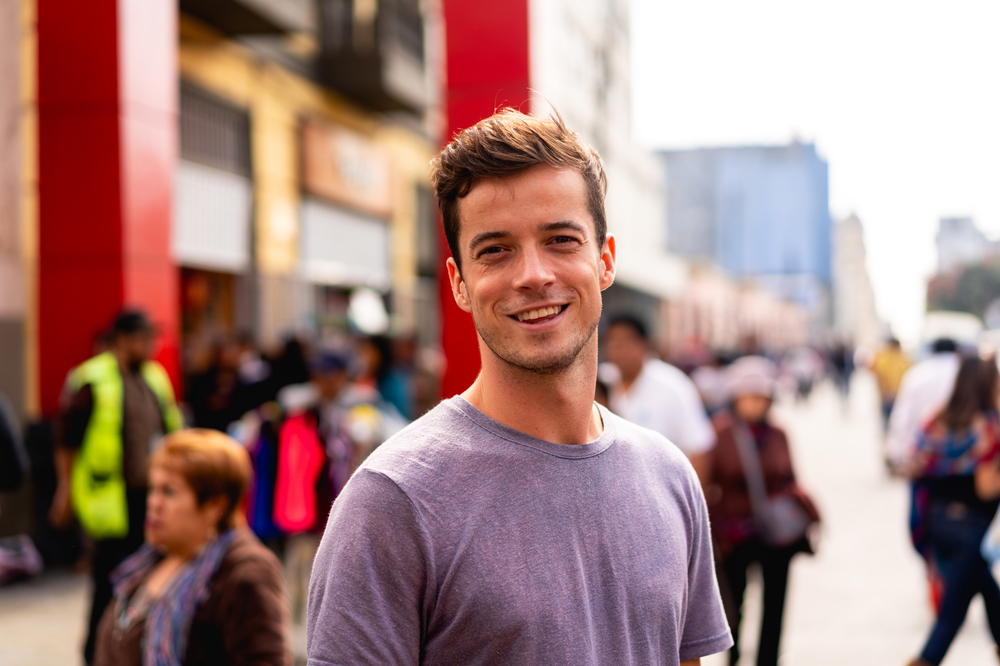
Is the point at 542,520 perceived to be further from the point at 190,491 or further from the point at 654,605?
the point at 190,491

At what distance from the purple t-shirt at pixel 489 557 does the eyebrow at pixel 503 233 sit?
0.27 m

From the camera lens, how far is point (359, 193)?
20438mm

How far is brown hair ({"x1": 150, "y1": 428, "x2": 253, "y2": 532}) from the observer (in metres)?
3.54

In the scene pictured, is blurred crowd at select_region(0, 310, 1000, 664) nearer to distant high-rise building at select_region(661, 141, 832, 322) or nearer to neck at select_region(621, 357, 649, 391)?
neck at select_region(621, 357, 649, 391)

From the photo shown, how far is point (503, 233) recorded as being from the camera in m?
1.89

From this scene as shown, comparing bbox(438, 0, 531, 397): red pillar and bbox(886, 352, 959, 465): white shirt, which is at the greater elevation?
bbox(438, 0, 531, 397): red pillar

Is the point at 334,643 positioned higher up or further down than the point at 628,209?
further down

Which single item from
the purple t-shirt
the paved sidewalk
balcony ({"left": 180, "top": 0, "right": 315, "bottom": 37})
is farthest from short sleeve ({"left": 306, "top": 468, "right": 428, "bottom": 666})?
balcony ({"left": 180, "top": 0, "right": 315, "bottom": 37})

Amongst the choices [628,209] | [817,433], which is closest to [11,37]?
[817,433]

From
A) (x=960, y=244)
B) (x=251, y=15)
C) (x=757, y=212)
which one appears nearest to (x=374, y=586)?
(x=251, y=15)

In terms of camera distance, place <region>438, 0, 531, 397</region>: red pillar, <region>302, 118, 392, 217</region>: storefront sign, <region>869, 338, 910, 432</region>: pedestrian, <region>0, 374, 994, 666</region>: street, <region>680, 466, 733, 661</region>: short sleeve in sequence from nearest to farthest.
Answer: <region>680, 466, 733, 661</region>: short sleeve < <region>0, 374, 994, 666</region>: street < <region>438, 0, 531, 397</region>: red pillar < <region>869, 338, 910, 432</region>: pedestrian < <region>302, 118, 392, 217</region>: storefront sign

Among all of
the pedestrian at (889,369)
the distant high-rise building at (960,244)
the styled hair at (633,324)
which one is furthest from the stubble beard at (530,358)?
the distant high-rise building at (960,244)

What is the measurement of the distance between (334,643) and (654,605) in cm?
54

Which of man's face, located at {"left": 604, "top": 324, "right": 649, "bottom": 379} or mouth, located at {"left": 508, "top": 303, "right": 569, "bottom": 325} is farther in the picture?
man's face, located at {"left": 604, "top": 324, "right": 649, "bottom": 379}
